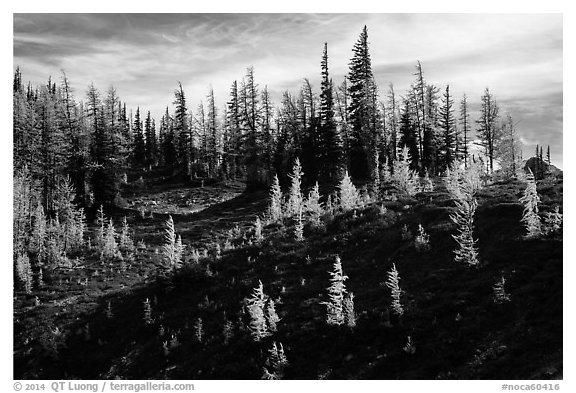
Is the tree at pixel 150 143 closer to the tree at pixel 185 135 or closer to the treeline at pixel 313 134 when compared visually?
the tree at pixel 185 135

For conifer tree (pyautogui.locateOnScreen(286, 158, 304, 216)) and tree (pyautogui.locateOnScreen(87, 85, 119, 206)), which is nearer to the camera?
conifer tree (pyautogui.locateOnScreen(286, 158, 304, 216))

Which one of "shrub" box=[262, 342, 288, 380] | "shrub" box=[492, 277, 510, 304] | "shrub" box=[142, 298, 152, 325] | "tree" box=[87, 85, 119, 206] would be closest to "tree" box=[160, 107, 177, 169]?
"tree" box=[87, 85, 119, 206]

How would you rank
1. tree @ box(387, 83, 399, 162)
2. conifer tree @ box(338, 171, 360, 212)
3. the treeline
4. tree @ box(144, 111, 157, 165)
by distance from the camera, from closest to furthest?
conifer tree @ box(338, 171, 360, 212) < the treeline < tree @ box(387, 83, 399, 162) < tree @ box(144, 111, 157, 165)

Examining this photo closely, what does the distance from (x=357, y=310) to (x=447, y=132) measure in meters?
38.2

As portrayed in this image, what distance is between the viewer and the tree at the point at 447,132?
157 feet

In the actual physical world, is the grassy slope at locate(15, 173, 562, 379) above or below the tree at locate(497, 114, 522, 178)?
below

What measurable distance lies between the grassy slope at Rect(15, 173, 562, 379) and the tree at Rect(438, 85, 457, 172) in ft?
78.8

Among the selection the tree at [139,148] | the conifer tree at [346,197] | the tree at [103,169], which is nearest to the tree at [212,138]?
the tree at [139,148]

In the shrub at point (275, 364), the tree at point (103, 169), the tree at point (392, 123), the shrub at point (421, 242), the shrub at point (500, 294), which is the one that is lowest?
the shrub at point (275, 364)

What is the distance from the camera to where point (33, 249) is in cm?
2738

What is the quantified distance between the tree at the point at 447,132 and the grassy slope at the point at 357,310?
24027mm

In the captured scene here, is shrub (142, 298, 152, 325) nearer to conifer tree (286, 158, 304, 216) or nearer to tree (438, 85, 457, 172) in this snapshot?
conifer tree (286, 158, 304, 216)

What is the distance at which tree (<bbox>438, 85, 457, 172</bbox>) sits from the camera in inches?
1882
